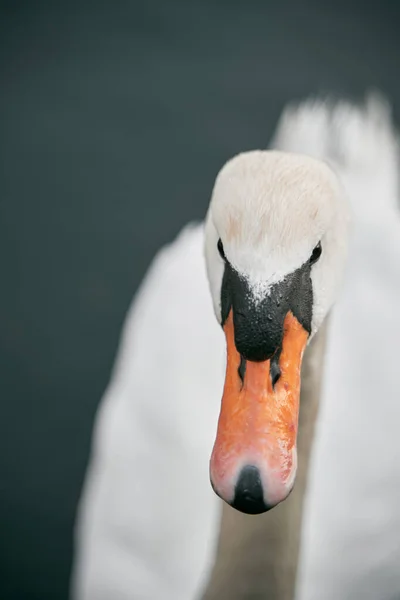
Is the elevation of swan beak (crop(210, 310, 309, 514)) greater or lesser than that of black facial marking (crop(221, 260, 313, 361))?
lesser

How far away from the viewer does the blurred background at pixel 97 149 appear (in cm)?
335

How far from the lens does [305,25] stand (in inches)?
190

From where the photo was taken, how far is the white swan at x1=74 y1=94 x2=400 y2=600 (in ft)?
4.09

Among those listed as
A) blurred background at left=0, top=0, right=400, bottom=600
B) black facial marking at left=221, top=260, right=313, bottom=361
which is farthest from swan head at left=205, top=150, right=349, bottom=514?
blurred background at left=0, top=0, right=400, bottom=600

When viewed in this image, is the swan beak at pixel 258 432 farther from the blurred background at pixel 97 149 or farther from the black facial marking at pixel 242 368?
the blurred background at pixel 97 149

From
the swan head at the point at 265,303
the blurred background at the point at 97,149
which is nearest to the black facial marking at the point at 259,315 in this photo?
the swan head at the point at 265,303

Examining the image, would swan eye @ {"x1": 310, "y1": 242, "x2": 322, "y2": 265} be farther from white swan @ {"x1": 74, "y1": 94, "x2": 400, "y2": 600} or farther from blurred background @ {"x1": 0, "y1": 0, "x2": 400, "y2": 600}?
blurred background @ {"x1": 0, "y1": 0, "x2": 400, "y2": 600}

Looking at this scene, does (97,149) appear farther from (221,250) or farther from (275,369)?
(275,369)

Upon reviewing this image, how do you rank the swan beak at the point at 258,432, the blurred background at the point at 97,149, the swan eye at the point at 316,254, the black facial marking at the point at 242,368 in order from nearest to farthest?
the swan beak at the point at 258,432
the black facial marking at the point at 242,368
the swan eye at the point at 316,254
the blurred background at the point at 97,149

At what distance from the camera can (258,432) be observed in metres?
1.21

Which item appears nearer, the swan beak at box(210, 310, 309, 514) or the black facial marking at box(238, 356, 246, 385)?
the swan beak at box(210, 310, 309, 514)

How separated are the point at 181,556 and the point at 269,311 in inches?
51.1

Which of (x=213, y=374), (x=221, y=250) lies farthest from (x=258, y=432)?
(x=213, y=374)

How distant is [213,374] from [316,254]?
1300 millimetres
